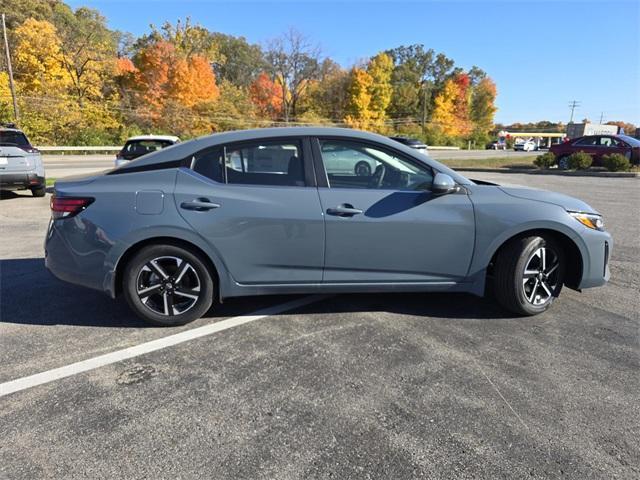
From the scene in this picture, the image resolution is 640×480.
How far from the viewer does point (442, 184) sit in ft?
11.4

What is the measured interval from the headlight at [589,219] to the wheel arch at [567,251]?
0.61 feet

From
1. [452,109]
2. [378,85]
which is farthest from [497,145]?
[378,85]

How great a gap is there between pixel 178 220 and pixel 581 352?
3.16 metres

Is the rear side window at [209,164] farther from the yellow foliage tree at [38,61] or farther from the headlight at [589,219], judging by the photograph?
the yellow foliage tree at [38,61]

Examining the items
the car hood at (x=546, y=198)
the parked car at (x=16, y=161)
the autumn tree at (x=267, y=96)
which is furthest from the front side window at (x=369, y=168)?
the autumn tree at (x=267, y=96)

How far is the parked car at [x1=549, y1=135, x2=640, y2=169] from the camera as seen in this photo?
64.9ft

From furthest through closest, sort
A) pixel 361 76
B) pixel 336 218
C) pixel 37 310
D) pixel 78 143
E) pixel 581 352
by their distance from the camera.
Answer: pixel 361 76, pixel 78 143, pixel 37 310, pixel 336 218, pixel 581 352

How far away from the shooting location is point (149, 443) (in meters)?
2.25

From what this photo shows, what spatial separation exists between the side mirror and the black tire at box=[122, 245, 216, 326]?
1.93 meters

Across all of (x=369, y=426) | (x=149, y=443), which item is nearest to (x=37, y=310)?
(x=149, y=443)

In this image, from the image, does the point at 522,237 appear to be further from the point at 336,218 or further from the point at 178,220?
the point at 178,220

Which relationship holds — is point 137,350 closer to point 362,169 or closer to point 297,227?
point 297,227

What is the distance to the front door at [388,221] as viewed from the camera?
11.4 ft

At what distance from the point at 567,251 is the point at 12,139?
10.8 m
